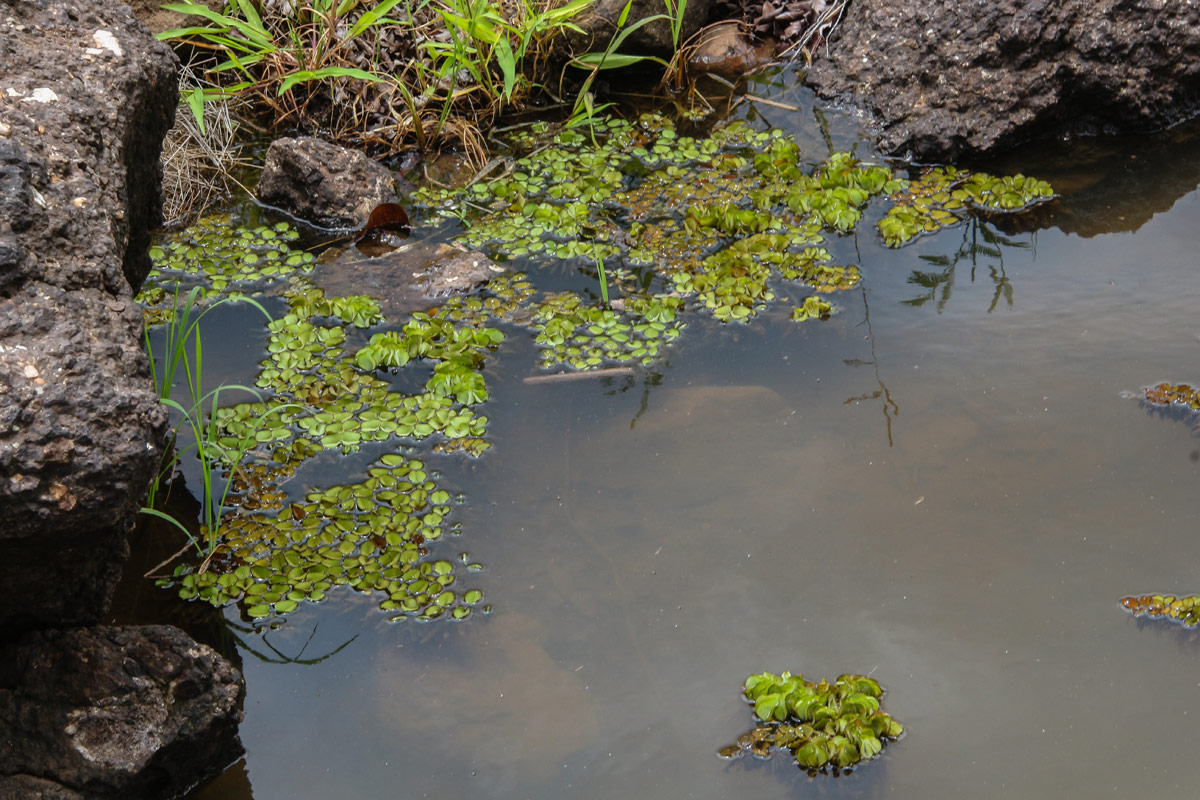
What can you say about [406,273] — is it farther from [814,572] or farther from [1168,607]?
[1168,607]

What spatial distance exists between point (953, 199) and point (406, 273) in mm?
2719

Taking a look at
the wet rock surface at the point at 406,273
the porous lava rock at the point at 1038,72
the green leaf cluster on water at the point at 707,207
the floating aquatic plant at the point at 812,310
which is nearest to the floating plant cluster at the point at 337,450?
the wet rock surface at the point at 406,273

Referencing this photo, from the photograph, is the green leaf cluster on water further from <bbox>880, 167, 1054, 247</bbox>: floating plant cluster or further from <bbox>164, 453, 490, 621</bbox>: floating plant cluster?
<bbox>164, 453, 490, 621</bbox>: floating plant cluster

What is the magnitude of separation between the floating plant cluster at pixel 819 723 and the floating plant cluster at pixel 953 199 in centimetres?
249

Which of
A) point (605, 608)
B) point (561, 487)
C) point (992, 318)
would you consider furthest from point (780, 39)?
point (605, 608)

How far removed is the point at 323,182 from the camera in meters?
4.77

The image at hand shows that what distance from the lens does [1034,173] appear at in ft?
16.0

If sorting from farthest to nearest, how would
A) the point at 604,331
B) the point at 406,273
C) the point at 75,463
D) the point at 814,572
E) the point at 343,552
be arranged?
1. the point at 406,273
2. the point at 604,331
3. the point at 343,552
4. the point at 814,572
5. the point at 75,463

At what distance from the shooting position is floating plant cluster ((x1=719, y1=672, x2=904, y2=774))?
248cm

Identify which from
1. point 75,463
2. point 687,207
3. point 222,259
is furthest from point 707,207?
point 75,463

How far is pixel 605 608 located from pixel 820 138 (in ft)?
11.0

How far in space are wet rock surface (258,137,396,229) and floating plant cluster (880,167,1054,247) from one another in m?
2.58

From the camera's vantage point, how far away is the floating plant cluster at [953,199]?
4.50 metres

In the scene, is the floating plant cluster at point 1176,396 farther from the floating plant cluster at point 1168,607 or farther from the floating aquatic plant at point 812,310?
the floating aquatic plant at point 812,310
